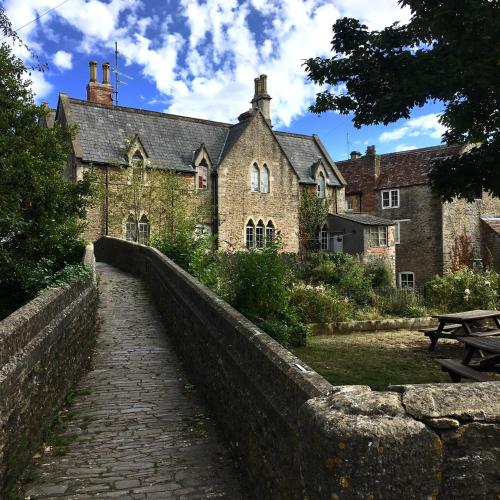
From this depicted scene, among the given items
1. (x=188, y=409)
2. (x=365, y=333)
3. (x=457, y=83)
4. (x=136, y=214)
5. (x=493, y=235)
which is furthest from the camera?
(x=493, y=235)

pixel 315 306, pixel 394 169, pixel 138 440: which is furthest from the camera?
pixel 394 169

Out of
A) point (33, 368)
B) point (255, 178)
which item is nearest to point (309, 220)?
point (255, 178)

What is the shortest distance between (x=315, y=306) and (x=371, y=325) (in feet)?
6.53

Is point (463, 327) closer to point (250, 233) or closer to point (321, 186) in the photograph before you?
point (250, 233)

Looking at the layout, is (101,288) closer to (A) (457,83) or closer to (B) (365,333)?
(B) (365,333)

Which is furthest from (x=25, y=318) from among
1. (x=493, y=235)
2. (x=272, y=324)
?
(x=493, y=235)

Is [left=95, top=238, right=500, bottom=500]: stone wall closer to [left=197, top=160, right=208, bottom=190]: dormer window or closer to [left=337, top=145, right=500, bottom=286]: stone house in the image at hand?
[left=197, top=160, right=208, bottom=190]: dormer window

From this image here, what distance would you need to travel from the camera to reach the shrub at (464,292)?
682 inches

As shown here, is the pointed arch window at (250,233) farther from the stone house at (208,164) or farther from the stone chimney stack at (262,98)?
the stone chimney stack at (262,98)

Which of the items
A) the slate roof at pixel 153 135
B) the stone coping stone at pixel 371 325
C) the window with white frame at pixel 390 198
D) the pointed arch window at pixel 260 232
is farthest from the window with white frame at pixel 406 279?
the stone coping stone at pixel 371 325

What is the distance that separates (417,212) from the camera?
37219 millimetres

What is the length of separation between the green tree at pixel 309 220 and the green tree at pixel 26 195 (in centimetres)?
1948

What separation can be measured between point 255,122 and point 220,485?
97.7ft

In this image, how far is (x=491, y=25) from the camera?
7395 mm
